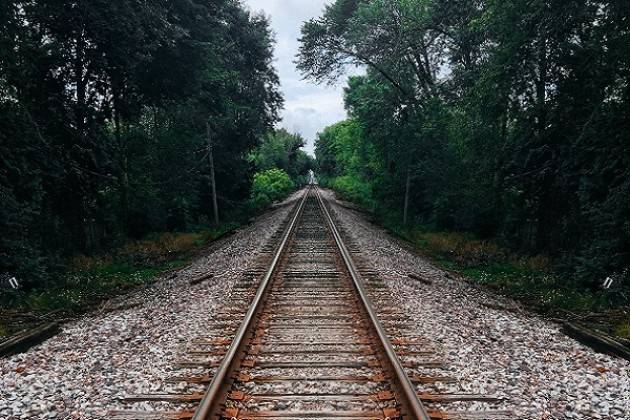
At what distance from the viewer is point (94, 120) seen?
483 inches

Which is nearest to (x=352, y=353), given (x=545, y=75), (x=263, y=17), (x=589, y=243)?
(x=589, y=243)

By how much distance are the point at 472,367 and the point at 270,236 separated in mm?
11604

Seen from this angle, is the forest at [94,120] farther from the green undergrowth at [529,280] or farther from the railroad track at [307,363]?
the green undergrowth at [529,280]

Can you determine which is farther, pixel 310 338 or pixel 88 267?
pixel 88 267

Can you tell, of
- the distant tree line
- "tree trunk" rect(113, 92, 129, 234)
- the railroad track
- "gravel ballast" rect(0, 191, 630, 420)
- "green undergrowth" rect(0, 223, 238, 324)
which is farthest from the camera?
"tree trunk" rect(113, 92, 129, 234)

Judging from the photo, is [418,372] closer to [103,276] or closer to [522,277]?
[522,277]

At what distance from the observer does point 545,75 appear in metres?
11.6

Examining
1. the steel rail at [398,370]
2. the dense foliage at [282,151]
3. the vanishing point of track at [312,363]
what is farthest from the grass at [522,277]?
the dense foliage at [282,151]

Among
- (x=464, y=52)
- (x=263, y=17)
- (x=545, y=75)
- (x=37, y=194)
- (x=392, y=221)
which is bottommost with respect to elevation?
(x=392, y=221)

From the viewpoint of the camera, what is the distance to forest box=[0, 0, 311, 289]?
922cm

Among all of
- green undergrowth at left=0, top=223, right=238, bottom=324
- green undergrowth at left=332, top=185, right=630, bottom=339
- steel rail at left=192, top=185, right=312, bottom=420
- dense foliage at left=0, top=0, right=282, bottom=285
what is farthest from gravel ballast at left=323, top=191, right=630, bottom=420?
dense foliage at left=0, top=0, right=282, bottom=285

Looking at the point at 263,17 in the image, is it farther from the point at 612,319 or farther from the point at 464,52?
the point at 612,319

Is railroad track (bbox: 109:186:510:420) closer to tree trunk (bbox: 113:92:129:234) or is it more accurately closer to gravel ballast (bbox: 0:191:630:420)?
gravel ballast (bbox: 0:191:630:420)

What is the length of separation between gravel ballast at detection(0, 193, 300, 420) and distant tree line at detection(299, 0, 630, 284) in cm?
810
